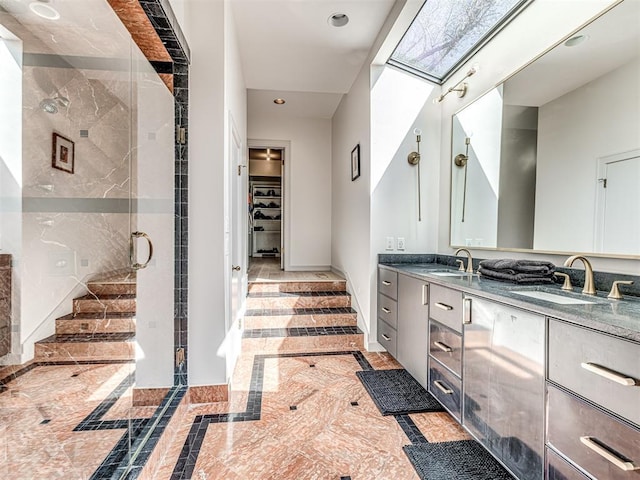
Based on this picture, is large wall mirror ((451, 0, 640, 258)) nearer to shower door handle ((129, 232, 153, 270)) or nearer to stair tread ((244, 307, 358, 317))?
stair tread ((244, 307, 358, 317))

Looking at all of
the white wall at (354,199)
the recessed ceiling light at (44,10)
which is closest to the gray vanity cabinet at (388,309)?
the white wall at (354,199)

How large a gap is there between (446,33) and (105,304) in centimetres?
312

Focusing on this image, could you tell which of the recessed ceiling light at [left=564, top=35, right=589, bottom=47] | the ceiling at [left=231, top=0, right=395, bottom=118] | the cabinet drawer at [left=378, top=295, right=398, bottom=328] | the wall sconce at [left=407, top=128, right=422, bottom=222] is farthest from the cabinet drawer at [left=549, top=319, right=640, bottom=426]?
the ceiling at [left=231, top=0, right=395, bottom=118]

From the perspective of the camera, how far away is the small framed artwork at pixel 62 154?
48.9 inches

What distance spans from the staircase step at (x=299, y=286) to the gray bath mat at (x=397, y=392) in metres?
1.40

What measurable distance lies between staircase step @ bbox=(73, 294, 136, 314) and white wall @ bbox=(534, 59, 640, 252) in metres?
2.51

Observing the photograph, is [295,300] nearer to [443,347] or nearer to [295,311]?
[295,311]

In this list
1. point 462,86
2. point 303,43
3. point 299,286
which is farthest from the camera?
point 299,286

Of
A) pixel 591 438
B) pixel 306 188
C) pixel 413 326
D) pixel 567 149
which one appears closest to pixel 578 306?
pixel 591 438

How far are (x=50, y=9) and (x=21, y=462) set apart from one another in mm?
1665

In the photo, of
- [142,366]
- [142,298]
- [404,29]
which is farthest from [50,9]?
[404,29]

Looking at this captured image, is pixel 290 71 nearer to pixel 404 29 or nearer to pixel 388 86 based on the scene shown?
pixel 388 86

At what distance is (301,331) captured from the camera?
3201 mm

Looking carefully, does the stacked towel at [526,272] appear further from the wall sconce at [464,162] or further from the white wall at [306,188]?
the white wall at [306,188]
